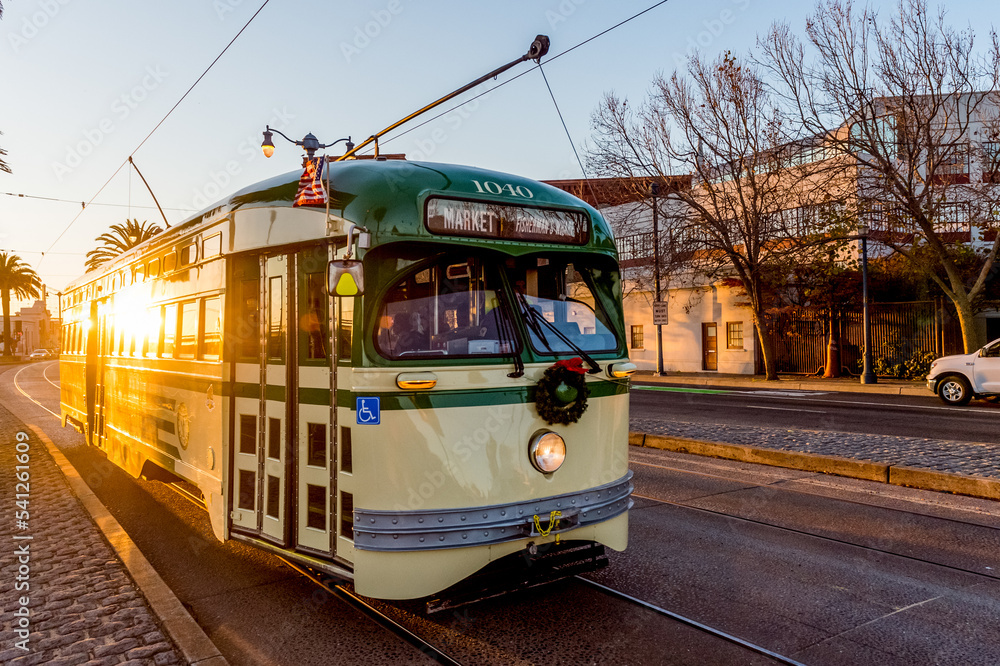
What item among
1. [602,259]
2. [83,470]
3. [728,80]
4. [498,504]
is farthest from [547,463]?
[728,80]

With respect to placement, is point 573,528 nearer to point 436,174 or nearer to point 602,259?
point 602,259

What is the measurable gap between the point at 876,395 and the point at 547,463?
2026 centimetres

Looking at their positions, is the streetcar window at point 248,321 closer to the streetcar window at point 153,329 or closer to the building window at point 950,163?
the streetcar window at point 153,329

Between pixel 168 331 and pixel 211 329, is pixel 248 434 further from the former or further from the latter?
pixel 168 331

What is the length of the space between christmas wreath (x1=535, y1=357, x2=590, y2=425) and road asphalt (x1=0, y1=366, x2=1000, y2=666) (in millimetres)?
2377

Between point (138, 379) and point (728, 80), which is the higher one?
point (728, 80)

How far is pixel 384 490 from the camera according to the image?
4.42m

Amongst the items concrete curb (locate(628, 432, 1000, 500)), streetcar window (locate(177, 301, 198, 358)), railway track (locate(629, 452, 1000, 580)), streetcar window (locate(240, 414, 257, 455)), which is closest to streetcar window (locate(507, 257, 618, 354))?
streetcar window (locate(240, 414, 257, 455))

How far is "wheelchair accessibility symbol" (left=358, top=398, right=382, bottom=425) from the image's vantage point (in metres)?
4.43

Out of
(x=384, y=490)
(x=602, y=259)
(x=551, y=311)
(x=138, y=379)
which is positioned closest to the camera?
(x=384, y=490)

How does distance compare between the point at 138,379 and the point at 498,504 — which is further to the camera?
the point at 138,379

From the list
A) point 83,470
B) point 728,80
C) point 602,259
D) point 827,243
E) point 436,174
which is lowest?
point 83,470

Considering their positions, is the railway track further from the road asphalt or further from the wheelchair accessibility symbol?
the wheelchair accessibility symbol

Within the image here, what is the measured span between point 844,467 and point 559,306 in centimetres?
603
